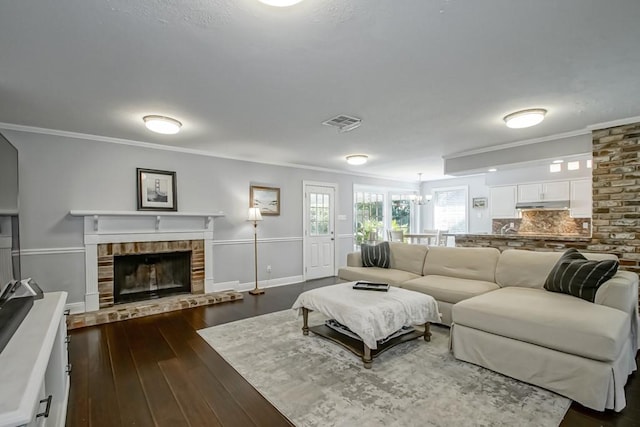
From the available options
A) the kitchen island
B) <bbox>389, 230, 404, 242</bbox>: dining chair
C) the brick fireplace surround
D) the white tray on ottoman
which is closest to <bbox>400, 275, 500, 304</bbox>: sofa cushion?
the white tray on ottoman

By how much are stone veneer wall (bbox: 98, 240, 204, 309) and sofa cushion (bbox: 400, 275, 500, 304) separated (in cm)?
317

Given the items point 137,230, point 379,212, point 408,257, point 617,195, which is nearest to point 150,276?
point 137,230

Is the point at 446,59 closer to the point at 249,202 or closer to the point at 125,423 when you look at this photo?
the point at 125,423

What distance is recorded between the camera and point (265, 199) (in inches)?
223

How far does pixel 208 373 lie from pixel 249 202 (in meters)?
3.40

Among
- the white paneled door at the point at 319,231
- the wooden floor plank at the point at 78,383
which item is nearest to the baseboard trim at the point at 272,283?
the white paneled door at the point at 319,231

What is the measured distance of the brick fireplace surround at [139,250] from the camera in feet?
12.9

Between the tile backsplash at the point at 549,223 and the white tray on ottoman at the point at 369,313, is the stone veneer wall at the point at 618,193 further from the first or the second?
the tile backsplash at the point at 549,223

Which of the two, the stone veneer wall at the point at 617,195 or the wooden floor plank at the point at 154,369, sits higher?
the stone veneer wall at the point at 617,195

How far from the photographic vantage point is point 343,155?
5.28 metres

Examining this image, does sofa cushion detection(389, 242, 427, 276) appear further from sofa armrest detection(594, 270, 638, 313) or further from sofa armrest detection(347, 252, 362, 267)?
sofa armrest detection(594, 270, 638, 313)

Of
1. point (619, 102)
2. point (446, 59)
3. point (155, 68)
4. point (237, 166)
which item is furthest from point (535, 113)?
point (237, 166)

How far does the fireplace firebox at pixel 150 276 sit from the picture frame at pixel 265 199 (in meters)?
1.45

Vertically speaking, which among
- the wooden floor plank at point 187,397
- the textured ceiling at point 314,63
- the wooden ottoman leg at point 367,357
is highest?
the textured ceiling at point 314,63
